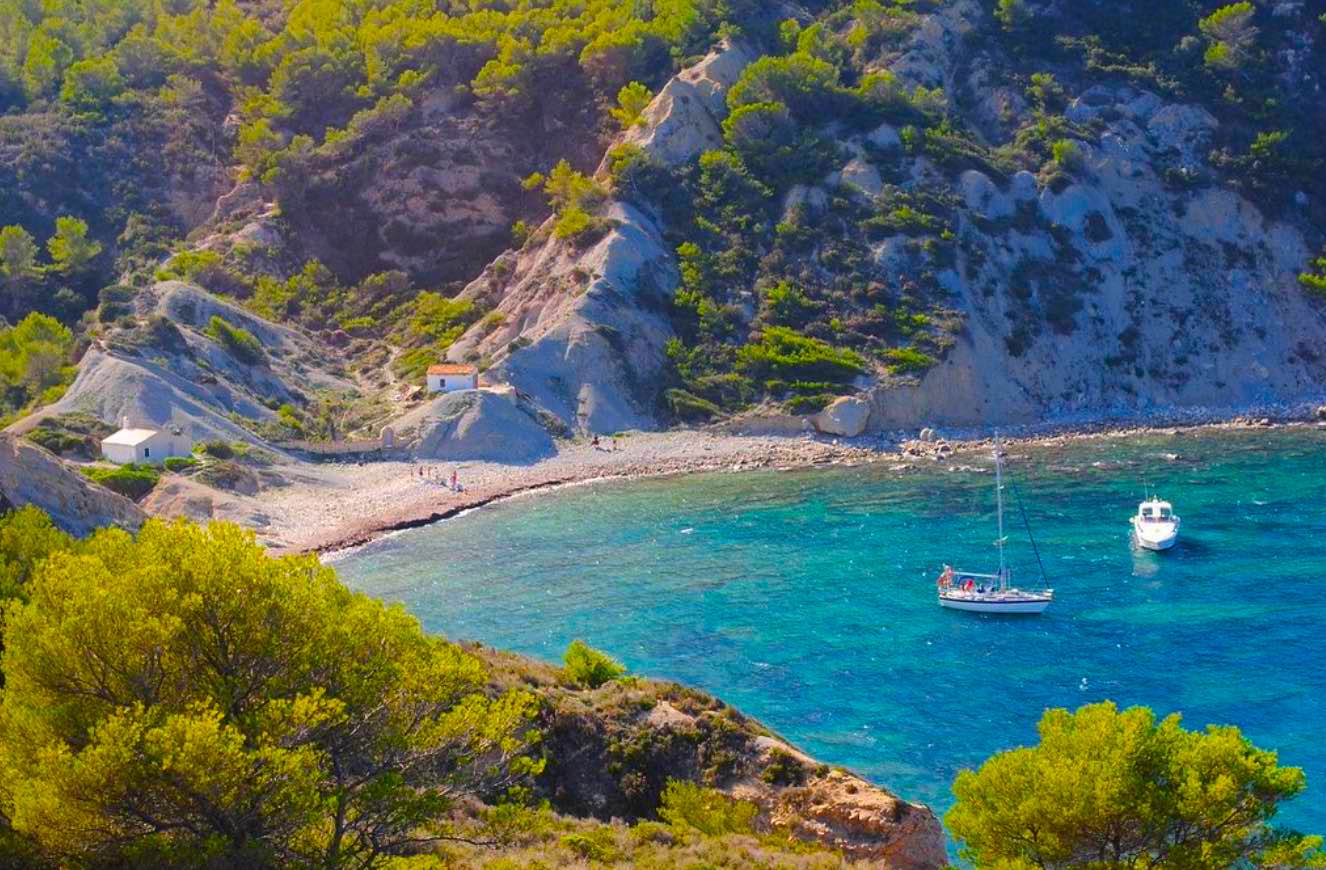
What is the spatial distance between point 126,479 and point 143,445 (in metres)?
3.78

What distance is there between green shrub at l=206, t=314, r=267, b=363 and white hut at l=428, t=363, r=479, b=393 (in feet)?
39.2

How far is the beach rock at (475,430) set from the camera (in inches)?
2886

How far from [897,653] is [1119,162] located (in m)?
59.7

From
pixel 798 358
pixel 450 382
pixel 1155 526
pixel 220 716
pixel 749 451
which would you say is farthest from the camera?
pixel 798 358

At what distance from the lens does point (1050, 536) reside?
5622 cm

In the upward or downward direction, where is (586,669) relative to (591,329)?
downward

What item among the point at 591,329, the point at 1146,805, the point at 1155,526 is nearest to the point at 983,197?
the point at 591,329

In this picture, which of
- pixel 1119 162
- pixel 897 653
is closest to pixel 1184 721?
pixel 897 653

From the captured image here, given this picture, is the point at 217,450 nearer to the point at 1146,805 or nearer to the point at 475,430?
the point at 475,430

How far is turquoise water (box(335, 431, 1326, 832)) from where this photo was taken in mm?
37219

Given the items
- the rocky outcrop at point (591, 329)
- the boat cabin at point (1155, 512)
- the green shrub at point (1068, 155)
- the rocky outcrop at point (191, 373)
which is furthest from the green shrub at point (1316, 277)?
the rocky outcrop at point (191, 373)

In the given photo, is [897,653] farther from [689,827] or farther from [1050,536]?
[689,827]

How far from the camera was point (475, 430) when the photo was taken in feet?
242

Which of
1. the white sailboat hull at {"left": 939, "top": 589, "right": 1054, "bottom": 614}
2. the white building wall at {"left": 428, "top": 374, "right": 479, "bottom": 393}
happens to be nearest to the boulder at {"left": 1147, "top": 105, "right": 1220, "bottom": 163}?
the white building wall at {"left": 428, "top": 374, "right": 479, "bottom": 393}
